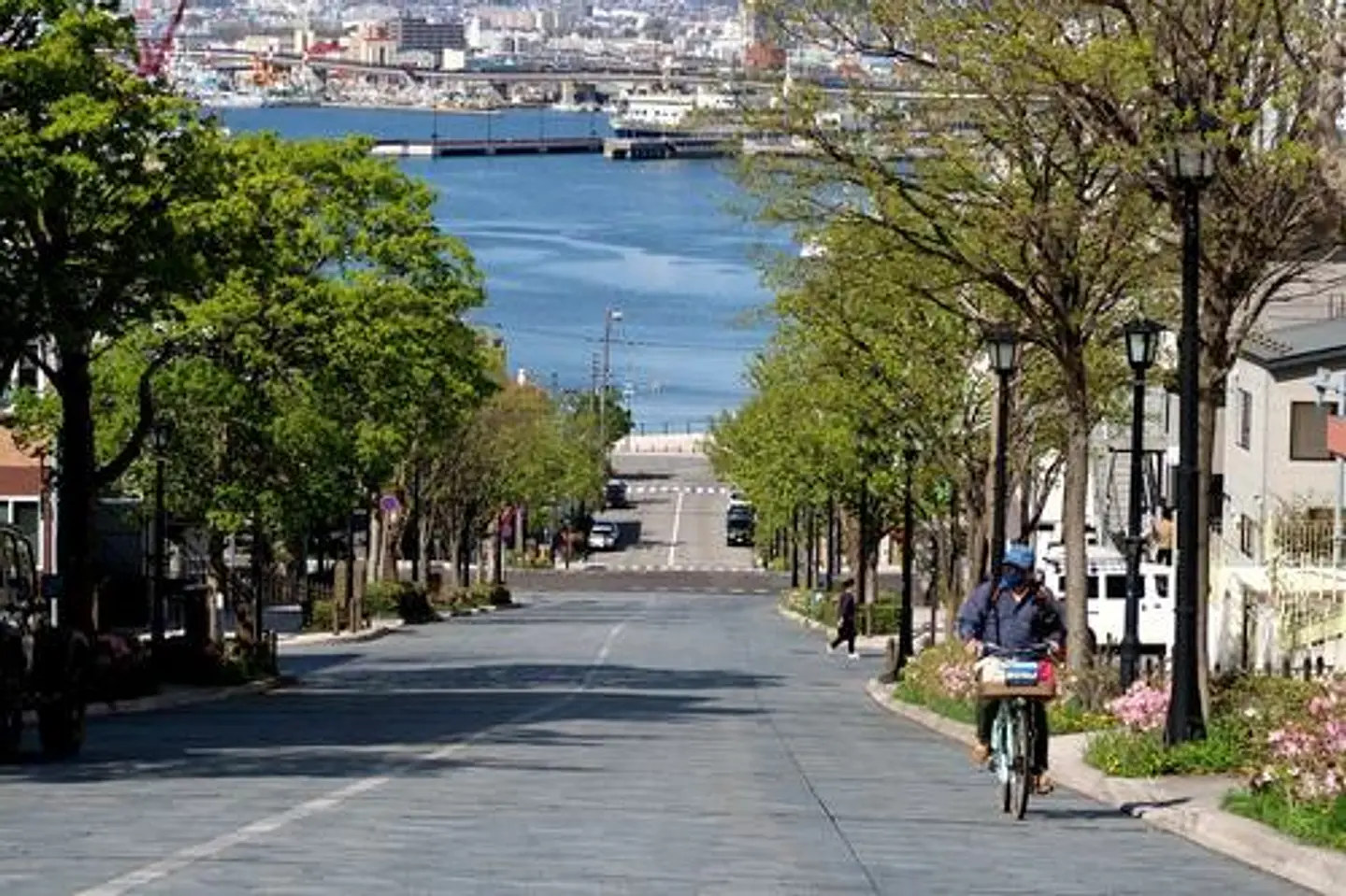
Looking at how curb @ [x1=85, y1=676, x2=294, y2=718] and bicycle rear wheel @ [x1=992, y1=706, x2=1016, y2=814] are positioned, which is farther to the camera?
curb @ [x1=85, y1=676, x2=294, y2=718]

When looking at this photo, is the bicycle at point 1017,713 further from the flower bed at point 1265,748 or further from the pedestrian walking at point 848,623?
the pedestrian walking at point 848,623

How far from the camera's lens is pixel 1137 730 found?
24.3 m

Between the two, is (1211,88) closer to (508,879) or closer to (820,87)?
(820,87)

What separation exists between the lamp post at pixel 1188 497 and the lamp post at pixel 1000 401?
8.26m

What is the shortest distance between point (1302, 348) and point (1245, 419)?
5.12m

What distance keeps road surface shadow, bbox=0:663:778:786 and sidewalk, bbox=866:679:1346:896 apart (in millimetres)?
4529

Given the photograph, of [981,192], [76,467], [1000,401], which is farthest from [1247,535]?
[981,192]

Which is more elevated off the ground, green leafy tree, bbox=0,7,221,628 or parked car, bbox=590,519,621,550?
green leafy tree, bbox=0,7,221,628

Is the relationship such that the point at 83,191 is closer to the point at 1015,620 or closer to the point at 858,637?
the point at 1015,620

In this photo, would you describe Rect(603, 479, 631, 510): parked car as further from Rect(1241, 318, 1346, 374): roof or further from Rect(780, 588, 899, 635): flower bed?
Rect(1241, 318, 1346, 374): roof

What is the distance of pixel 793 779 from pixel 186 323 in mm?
23162

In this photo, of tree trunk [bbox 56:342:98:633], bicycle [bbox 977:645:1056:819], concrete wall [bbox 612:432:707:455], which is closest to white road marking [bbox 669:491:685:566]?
concrete wall [bbox 612:432:707:455]

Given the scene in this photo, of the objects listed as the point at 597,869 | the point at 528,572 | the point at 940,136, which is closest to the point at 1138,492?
the point at 940,136

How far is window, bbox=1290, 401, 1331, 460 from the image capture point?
61156 millimetres
